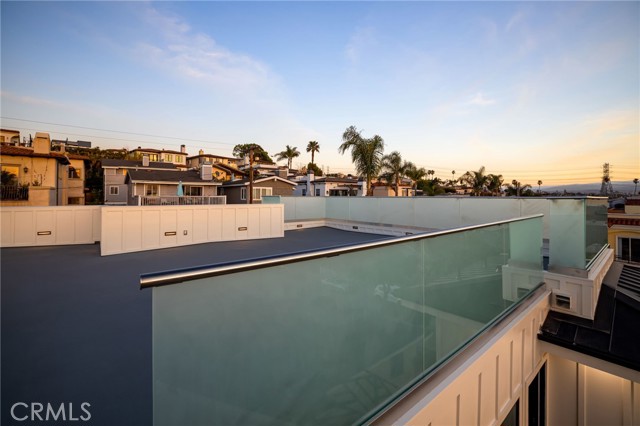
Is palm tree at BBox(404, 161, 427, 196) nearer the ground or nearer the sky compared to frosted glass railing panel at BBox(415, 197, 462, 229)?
nearer the sky

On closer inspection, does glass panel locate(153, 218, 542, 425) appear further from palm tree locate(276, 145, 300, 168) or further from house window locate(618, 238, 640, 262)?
palm tree locate(276, 145, 300, 168)

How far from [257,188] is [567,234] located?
26.7 meters

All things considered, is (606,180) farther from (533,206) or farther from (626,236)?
(533,206)

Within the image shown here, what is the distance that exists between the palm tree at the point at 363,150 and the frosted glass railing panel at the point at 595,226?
46.8ft

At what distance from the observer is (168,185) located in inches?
1066

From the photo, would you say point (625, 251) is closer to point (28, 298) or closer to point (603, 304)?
point (603, 304)

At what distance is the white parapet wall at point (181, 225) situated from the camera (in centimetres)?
731

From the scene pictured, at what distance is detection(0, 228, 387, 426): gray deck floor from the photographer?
6.42ft

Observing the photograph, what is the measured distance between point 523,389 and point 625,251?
21919 mm

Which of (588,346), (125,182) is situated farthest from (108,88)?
(588,346)

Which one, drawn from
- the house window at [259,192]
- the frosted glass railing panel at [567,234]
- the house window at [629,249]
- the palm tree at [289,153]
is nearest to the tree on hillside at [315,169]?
the palm tree at [289,153]

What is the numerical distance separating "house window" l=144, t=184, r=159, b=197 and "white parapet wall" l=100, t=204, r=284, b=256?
21.0 m

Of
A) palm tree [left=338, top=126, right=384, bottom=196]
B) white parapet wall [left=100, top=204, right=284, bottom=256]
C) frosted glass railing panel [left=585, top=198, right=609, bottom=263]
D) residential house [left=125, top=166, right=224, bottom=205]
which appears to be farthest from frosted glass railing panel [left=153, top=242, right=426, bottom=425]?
residential house [left=125, top=166, right=224, bottom=205]

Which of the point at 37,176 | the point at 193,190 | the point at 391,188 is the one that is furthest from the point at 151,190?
the point at 391,188
